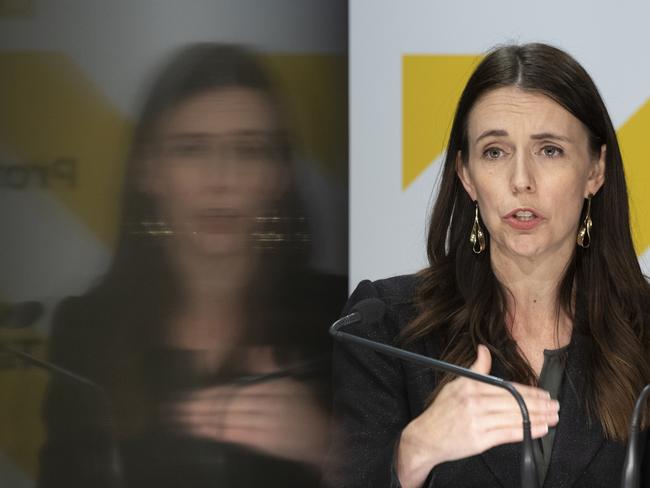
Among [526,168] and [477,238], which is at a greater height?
[526,168]

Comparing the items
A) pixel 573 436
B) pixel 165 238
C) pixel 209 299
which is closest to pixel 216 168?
pixel 165 238

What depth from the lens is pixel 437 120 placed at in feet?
8.58

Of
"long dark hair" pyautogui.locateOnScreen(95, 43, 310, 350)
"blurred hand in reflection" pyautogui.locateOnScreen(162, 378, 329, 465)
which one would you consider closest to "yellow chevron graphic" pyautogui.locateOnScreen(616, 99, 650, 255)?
"long dark hair" pyautogui.locateOnScreen(95, 43, 310, 350)

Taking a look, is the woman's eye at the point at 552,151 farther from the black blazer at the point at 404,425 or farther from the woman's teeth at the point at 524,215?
the black blazer at the point at 404,425

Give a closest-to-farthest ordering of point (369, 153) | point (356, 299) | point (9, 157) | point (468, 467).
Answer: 1. point (468, 467)
2. point (356, 299)
3. point (9, 157)
4. point (369, 153)

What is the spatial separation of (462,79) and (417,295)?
0.72m

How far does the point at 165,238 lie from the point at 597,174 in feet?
3.23

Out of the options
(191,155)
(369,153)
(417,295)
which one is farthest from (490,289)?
(191,155)

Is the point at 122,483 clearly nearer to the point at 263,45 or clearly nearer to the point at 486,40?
the point at 263,45

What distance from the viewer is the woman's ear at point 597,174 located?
2.12m

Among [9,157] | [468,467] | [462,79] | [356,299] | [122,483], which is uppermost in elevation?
[462,79]

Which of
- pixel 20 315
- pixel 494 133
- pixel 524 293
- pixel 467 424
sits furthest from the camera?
pixel 20 315

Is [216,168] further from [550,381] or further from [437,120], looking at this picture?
[550,381]

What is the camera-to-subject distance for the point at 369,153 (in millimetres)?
2602
